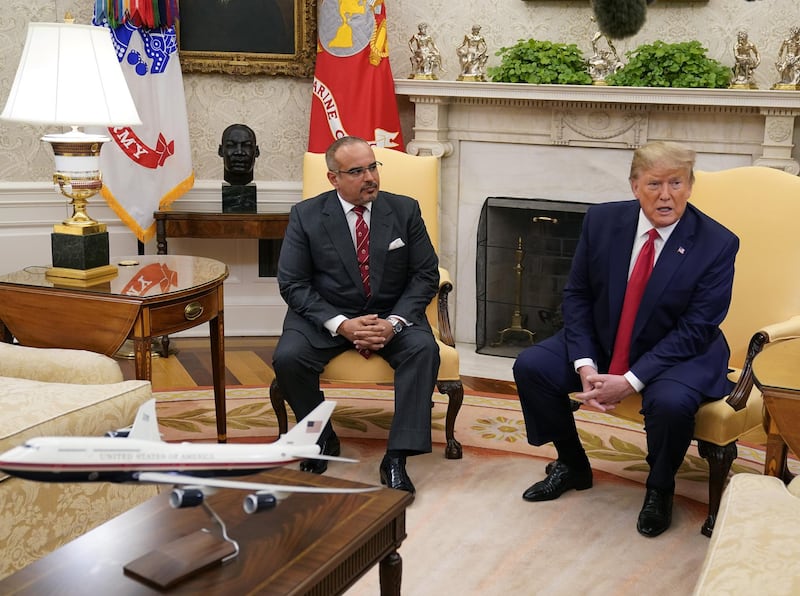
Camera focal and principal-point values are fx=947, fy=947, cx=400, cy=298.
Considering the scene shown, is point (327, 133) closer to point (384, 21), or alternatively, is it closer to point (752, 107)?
point (384, 21)

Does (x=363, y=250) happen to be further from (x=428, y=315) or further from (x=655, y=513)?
(x=655, y=513)

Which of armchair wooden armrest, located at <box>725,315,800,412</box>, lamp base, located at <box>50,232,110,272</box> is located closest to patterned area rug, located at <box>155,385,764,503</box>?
armchair wooden armrest, located at <box>725,315,800,412</box>

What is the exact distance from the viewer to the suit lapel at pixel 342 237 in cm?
362

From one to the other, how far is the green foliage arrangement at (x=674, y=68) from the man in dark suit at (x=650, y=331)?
1.63m

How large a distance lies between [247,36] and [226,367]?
72.0 inches

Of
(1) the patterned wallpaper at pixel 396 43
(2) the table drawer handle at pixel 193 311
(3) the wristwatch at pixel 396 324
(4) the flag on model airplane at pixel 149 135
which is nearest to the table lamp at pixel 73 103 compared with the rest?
(2) the table drawer handle at pixel 193 311

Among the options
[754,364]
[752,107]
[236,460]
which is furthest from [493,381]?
[236,460]

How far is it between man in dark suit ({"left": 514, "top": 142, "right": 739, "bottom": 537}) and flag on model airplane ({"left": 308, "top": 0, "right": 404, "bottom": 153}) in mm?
2041

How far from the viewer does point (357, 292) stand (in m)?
3.63

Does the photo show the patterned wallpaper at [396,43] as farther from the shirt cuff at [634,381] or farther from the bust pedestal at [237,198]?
the shirt cuff at [634,381]

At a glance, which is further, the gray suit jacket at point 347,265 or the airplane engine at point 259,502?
the gray suit jacket at point 347,265

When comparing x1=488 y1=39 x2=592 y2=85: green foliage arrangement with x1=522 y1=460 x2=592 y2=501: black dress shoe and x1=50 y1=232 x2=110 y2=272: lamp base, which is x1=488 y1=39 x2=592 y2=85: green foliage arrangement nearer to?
x1=522 y1=460 x2=592 y2=501: black dress shoe

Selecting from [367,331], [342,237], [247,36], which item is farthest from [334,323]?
[247,36]

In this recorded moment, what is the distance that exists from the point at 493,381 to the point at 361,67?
1793mm
